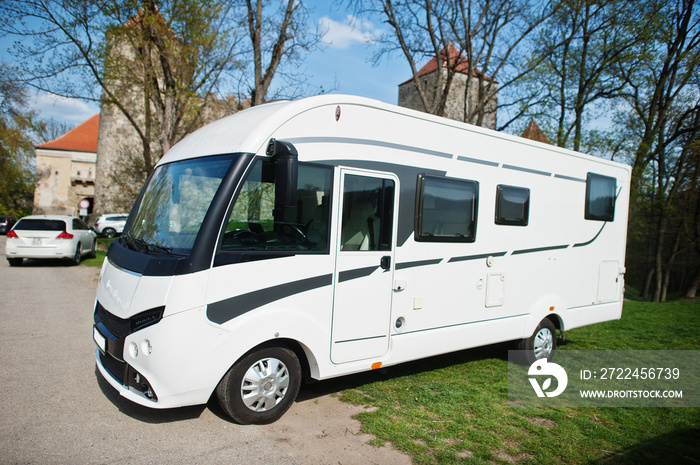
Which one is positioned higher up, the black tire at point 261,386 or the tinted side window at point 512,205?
the tinted side window at point 512,205

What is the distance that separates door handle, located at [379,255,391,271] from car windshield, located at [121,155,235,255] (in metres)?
1.73

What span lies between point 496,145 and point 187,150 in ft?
12.0

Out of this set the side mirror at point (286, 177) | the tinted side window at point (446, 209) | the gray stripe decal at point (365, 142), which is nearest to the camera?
the side mirror at point (286, 177)

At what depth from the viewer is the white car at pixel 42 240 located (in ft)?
47.4

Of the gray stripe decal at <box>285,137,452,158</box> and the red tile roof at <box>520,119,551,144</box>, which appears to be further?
the red tile roof at <box>520,119,551,144</box>

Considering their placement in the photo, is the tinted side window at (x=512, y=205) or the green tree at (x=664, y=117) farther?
the green tree at (x=664, y=117)

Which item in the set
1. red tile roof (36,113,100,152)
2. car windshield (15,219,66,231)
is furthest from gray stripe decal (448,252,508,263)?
red tile roof (36,113,100,152)

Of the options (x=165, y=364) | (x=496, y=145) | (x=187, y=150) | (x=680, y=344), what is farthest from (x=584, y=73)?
(x=165, y=364)

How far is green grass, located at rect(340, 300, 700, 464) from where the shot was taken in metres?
3.85

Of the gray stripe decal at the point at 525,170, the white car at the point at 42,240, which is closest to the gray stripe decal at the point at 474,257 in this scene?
the gray stripe decal at the point at 525,170

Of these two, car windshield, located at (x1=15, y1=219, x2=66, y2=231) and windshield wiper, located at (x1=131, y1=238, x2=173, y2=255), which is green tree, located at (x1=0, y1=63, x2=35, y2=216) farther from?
windshield wiper, located at (x1=131, y1=238, x2=173, y2=255)

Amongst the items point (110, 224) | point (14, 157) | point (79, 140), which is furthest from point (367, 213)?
point (79, 140)

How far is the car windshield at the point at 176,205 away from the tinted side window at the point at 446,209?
2.08 metres

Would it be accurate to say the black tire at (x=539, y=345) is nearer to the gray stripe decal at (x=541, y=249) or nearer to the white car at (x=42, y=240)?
the gray stripe decal at (x=541, y=249)
